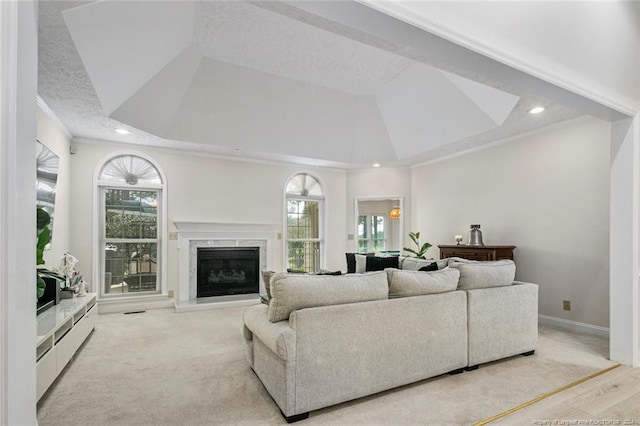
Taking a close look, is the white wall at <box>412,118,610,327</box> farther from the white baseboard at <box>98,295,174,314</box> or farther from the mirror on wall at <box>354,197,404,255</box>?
the white baseboard at <box>98,295,174,314</box>

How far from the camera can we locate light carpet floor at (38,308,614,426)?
221 cm

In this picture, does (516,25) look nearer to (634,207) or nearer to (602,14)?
(602,14)

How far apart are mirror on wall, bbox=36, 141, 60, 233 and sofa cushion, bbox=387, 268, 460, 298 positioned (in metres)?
3.73

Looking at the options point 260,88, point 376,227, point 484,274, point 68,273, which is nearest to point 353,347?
point 484,274

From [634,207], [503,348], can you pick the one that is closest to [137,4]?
[503,348]

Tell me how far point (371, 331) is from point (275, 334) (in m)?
0.70

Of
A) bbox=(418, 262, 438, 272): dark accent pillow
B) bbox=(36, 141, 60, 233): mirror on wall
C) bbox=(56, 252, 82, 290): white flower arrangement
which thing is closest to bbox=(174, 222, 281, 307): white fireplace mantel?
bbox=(56, 252, 82, 290): white flower arrangement

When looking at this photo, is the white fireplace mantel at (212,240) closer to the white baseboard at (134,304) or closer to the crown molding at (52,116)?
the white baseboard at (134,304)

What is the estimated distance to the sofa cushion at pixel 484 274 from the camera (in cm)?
304

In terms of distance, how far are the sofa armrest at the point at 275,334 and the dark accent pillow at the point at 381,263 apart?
8.18ft

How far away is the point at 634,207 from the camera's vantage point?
3.01 m

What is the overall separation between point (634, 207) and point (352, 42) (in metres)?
3.13

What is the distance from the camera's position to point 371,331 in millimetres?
2416

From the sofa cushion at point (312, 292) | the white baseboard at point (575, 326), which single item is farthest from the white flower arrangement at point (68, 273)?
the white baseboard at point (575, 326)
